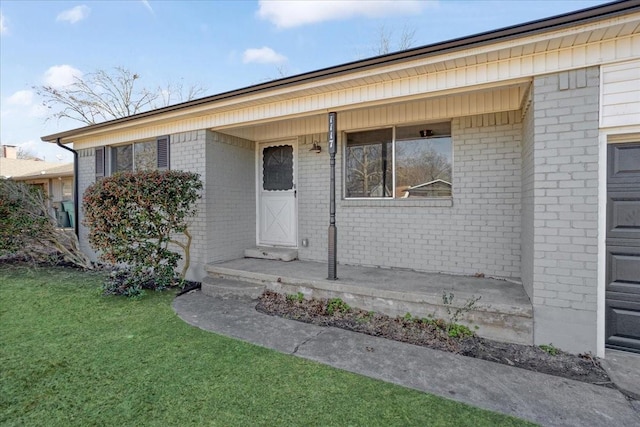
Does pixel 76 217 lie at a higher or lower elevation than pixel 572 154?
lower

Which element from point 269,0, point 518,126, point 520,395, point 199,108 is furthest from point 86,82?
point 520,395

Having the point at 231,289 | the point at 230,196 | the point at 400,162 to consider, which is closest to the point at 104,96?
the point at 230,196

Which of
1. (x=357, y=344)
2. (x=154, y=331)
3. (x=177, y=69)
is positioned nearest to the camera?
(x=357, y=344)

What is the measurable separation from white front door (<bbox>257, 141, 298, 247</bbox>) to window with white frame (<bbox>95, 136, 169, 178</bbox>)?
6.31ft

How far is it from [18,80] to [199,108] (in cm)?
1437

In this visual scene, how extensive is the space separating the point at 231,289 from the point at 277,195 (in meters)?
2.39

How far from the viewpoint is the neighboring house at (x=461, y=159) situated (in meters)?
3.10

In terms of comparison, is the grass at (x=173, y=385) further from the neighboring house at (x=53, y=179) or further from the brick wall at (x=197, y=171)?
the neighboring house at (x=53, y=179)

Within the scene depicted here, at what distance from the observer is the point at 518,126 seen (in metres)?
4.67

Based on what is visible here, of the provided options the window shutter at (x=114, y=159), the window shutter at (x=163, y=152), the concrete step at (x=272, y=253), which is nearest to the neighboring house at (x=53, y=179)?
the window shutter at (x=114, y=159)

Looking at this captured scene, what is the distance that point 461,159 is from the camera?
16.4ft

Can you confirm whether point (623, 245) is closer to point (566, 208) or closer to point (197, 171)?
point (566, 208)

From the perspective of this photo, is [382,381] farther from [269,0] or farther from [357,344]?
[269,0]

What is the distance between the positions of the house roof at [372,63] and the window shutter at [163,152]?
0.42m
